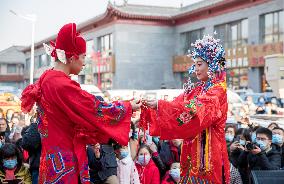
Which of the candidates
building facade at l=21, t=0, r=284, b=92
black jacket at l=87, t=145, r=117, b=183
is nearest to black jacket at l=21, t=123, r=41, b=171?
black jacket at l=87, t=145, r=117, b=183

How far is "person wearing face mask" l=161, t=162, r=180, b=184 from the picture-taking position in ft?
19.3

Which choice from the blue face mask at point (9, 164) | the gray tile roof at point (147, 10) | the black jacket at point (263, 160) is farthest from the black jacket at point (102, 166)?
the gray tile roof at point (147, 10)

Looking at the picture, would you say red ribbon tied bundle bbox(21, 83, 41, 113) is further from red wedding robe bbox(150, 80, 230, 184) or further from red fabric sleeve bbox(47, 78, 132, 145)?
red wedding robe bbox(150, 80, 230, 184)

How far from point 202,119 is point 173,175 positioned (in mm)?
2607

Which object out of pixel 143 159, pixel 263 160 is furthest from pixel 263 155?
pixel 143 159

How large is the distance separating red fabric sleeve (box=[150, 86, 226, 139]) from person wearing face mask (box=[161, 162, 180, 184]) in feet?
8.08

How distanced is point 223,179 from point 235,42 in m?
20.3

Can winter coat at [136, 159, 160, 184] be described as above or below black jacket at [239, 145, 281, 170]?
below

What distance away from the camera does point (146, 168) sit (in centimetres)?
595

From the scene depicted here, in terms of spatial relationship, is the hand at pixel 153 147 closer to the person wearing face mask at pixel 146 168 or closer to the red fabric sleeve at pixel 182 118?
the person wearing face mask at pixel 146 168

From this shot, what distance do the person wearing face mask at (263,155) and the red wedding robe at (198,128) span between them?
1.58 meters

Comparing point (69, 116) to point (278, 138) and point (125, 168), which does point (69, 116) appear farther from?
point (278, 138)

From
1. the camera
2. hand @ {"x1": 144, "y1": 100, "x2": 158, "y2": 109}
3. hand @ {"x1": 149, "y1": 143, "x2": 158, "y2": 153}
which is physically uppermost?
hand @ {"x1": 144, "y1": 100, "x2": 158, "y2": 109}

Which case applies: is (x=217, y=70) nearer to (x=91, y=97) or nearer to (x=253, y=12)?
(x=91, y=97)
